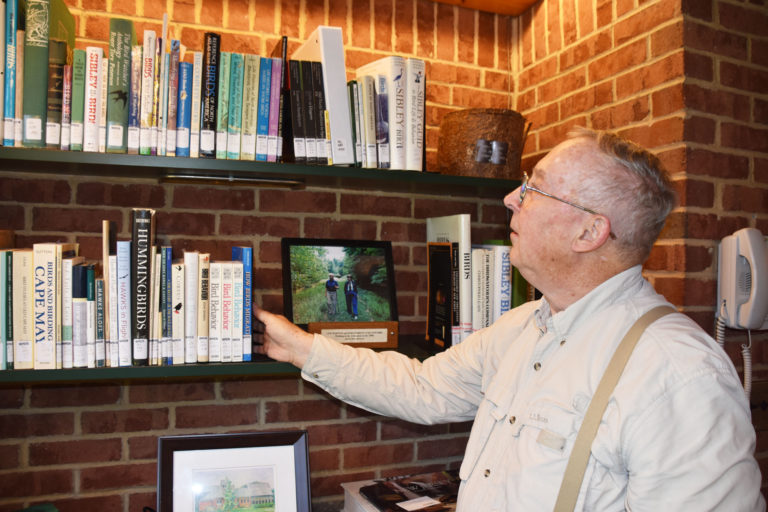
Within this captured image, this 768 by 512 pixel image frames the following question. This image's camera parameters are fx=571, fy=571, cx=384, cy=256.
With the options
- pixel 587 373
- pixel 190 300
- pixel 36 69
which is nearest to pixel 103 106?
pixel 36 69

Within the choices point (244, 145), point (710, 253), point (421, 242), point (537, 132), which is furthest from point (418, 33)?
point (710, 253)

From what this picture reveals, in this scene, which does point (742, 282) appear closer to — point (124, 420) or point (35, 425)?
→ point (124, 420)

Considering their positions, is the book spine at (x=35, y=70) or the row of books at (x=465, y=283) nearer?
the book spine at (x=35, y=70)

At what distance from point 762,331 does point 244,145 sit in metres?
1.55

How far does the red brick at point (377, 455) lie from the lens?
6.26ft

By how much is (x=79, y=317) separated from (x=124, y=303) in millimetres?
104

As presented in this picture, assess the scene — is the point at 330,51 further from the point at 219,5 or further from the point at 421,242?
the point at 421,242

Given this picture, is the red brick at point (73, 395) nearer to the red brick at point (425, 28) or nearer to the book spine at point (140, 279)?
the book spine at point (140, 279)

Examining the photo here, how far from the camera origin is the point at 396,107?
61.5 inches

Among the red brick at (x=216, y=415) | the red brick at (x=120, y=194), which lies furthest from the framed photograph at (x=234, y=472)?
the red brick at (x=120, y=194)

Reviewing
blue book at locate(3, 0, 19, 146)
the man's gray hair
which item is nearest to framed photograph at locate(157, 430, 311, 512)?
blue book at locate(3, 0, 19, 146)

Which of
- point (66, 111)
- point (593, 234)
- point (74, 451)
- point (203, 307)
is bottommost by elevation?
point (74, 451)

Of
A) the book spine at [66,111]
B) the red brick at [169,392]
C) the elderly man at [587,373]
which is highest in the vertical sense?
the book spine at [66,111]

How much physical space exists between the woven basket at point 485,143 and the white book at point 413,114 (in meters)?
0.19
